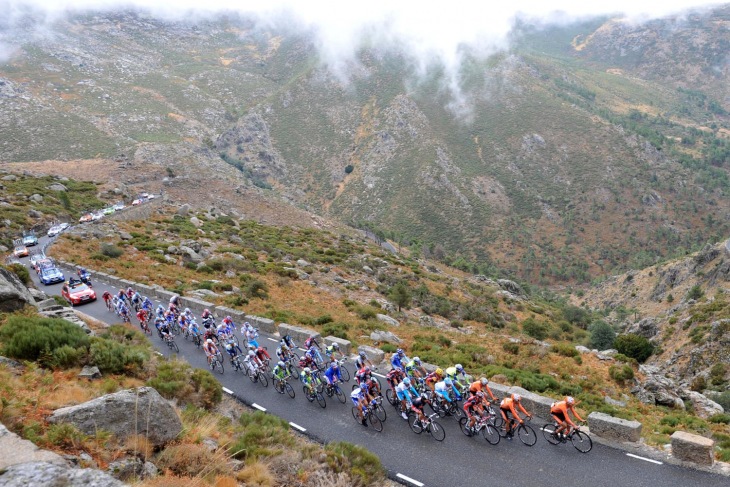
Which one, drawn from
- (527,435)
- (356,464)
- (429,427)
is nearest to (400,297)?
(429,427)

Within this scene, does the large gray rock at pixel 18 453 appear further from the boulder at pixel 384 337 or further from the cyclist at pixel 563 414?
the boulder at pixel 384 337

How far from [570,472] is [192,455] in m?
8.19

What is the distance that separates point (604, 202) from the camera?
3622 inches

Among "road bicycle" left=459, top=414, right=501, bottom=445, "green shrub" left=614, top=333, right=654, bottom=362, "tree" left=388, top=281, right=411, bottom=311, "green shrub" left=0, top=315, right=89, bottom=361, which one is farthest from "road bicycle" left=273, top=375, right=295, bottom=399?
"green shrub" left=614, top=333, right=654, bottom=362

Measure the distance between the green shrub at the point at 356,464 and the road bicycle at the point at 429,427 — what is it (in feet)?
8.18

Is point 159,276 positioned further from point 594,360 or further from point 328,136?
point 328,136

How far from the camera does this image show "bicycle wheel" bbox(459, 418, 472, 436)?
12.0 metres

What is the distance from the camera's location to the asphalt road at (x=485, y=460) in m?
9.94

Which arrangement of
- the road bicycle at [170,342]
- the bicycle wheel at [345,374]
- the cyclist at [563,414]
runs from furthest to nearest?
the road bicycle at [170,342]
the bicycle wheel at [345,374]
the cyclist at [563,414]

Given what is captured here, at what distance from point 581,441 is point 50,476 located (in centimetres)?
1108

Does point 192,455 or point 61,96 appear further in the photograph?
point 61,96

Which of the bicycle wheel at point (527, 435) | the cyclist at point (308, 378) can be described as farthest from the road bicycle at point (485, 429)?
the cyclist at point (308, 378)

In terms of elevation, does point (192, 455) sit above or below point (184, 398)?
above

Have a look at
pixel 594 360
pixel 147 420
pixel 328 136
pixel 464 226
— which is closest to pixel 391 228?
pixel 464 226
